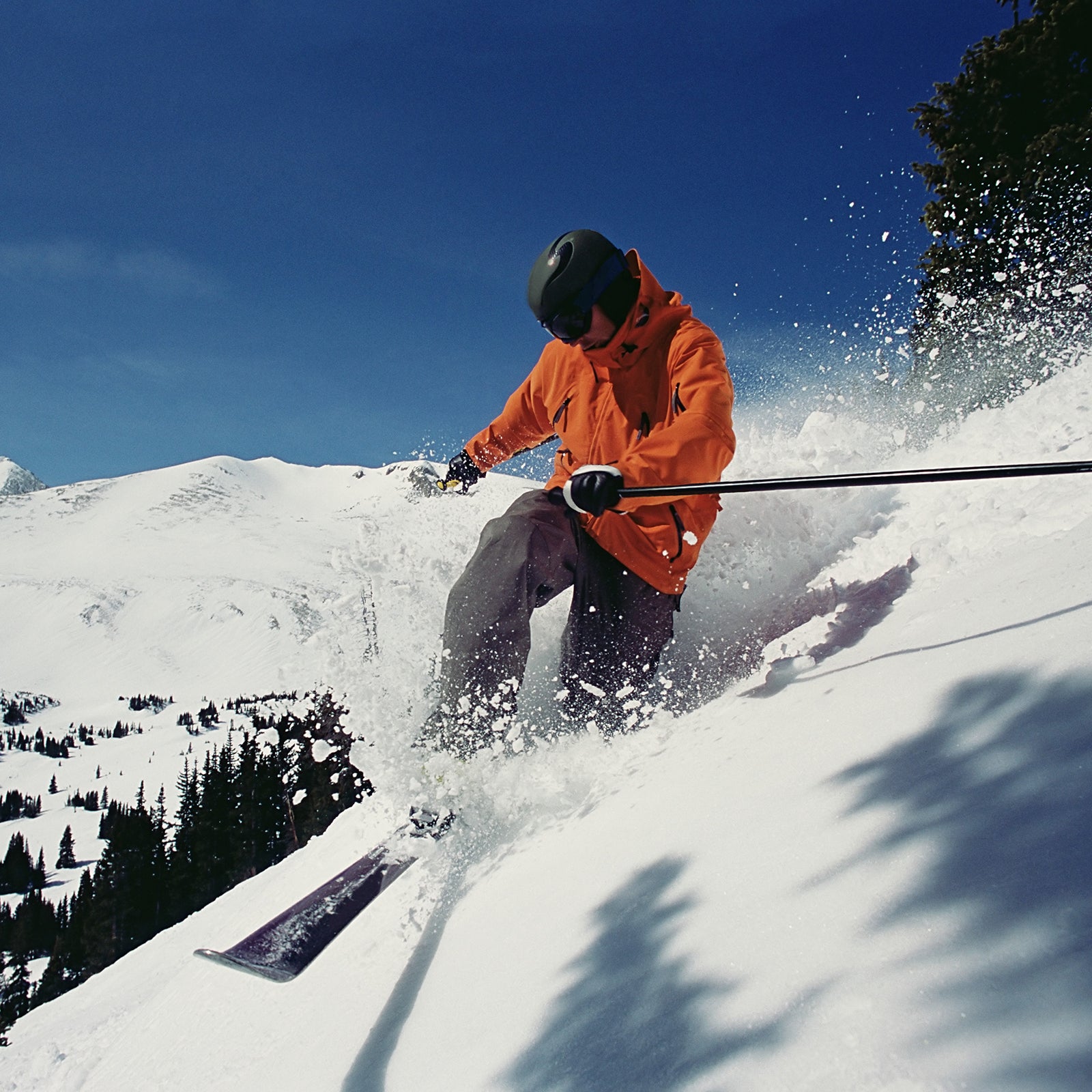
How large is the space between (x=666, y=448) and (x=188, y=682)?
18516 centimetres

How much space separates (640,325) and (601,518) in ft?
3.16

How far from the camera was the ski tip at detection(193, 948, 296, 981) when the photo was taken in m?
2.23

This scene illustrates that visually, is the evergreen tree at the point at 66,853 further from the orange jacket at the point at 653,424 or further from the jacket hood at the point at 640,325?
the jacket hood at the point at 640,325

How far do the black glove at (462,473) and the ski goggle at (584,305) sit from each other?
4.97ft

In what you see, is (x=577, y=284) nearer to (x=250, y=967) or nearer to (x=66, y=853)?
(x=250, y=967)

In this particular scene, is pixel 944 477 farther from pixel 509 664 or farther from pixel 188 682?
pixel 188 682

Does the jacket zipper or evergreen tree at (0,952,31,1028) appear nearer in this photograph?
the jacket zipper

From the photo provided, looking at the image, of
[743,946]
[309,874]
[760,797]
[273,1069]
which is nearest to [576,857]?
[760,797]

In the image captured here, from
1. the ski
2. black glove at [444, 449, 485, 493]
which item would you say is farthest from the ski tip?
black glove at [444, 449, 485, 493]

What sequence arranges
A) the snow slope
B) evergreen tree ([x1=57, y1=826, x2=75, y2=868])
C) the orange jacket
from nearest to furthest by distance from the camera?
1. the snow slope
2. the orange jacket
3. evergreen tree ([x1=57, y1=826, x2=75, y2=868])

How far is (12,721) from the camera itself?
14538 cm

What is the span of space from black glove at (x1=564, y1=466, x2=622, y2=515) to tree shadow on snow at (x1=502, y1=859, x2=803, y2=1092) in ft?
4.52

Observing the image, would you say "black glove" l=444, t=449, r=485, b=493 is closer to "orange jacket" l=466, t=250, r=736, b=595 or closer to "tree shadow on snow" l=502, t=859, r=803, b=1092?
"orange jacket" l=466, t=250, r=736, b=595

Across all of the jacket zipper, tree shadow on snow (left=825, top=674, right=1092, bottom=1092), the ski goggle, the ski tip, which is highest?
the ski goggle
